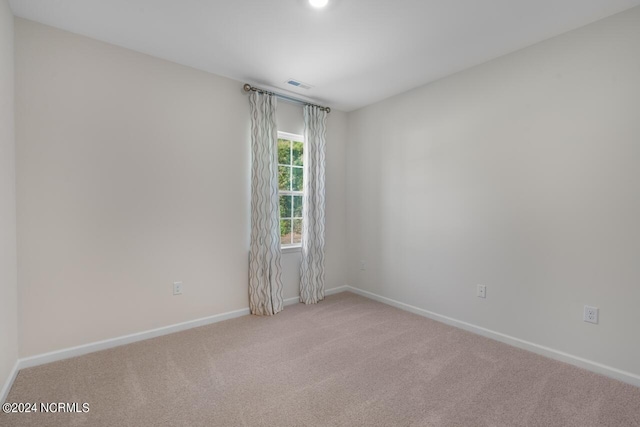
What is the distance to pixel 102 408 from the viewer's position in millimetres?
1768

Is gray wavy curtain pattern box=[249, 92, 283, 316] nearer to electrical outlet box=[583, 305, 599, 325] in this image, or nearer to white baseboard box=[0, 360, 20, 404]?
white baseboard box=[0, 360, 20, 404]

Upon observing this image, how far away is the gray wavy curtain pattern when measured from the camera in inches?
128

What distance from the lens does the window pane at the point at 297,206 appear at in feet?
12.5

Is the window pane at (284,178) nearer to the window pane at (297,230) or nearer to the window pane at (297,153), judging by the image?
the window pane at (297,153)

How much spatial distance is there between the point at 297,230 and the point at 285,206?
357 mm

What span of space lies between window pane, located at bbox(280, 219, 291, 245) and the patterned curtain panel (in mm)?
184

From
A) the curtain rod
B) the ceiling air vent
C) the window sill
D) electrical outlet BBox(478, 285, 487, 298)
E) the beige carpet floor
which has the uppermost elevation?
the ceiling air vent

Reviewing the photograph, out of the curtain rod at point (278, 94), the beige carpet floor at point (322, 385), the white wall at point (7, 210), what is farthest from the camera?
the curtain rod at point (278, 94)

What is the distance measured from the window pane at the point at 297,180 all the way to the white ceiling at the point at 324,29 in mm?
1194

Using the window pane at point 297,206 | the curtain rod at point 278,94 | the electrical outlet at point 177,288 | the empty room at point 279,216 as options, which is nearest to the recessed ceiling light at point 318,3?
the empty room at point 279,216

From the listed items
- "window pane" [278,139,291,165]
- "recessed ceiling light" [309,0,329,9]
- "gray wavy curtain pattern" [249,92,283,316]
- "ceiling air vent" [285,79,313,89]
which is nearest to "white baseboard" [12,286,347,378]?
"gray wavy curtain pattern" [249,92,283,316]

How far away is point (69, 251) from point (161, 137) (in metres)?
1.19

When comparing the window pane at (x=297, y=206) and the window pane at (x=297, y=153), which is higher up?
the window pane at (x=297, y=153)

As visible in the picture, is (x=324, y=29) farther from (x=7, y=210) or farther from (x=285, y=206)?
(x=7, y=210)
